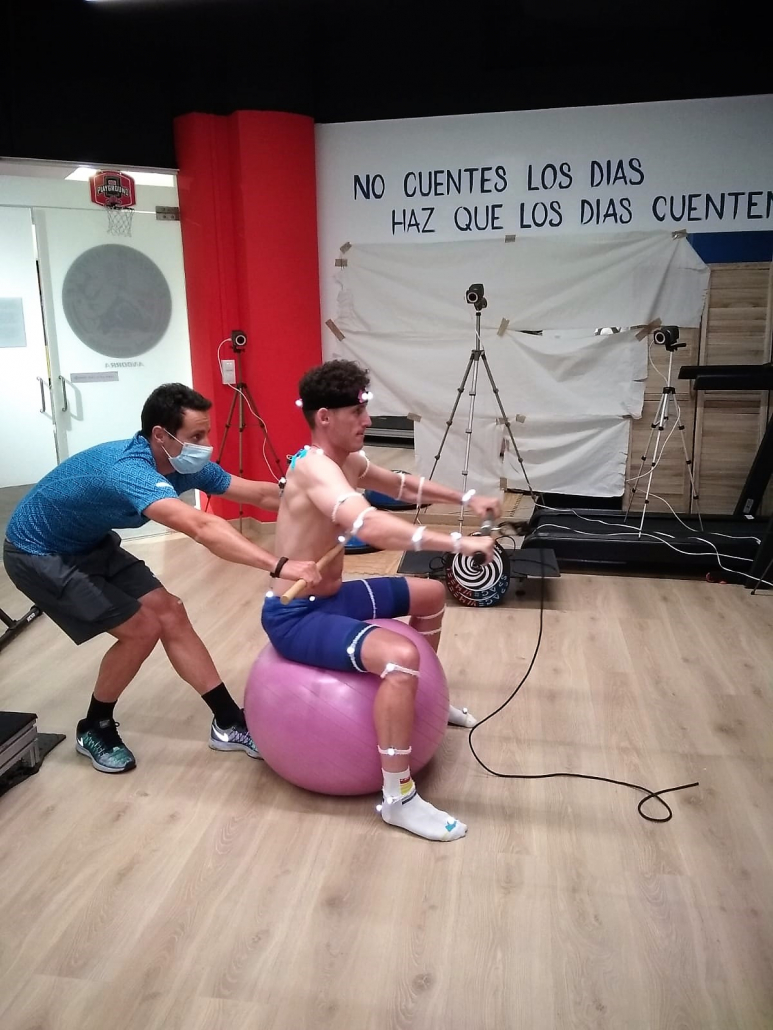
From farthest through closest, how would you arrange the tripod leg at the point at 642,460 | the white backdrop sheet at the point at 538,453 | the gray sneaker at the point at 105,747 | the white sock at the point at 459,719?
the white backdrop sheet at the point at 538,453
the tripod leg at the point at 642,460
the white sock at the point at 459,719
the gray sneaker at the point at 105,747

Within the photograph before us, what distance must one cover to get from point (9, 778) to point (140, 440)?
114cm

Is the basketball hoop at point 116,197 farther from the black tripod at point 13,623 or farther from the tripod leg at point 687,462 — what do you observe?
the tripod leg at point 687,462

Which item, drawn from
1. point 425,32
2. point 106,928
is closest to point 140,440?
point 106,928

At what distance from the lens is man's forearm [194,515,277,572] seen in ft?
7.13

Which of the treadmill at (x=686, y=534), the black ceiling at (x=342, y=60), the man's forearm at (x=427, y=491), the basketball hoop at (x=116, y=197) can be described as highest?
the black ceiling at (x=342, y=60)

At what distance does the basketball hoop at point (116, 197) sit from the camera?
4.89 m

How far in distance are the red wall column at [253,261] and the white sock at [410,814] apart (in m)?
3.19

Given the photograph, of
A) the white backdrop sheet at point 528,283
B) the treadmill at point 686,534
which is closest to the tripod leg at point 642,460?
the treadmill at point 686,534

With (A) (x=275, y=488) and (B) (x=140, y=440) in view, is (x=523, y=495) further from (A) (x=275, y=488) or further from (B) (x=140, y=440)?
(B) (x=140, y=440)

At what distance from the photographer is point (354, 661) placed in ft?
7.45

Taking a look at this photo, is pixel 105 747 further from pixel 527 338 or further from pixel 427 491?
pixel 527 338

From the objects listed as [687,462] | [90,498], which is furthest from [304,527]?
[687,462]

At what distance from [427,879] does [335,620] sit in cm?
71

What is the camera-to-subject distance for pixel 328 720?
7.50ft
